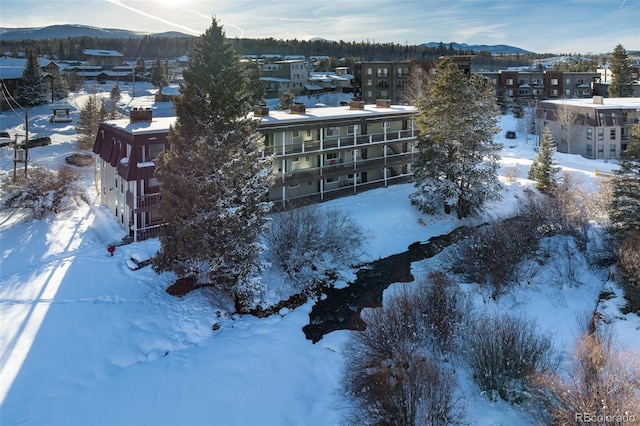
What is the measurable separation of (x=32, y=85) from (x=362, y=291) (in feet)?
236

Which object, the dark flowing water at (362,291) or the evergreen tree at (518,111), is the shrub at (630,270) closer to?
the dark flowing water at (362,291)

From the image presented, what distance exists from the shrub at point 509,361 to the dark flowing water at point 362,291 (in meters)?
6.80

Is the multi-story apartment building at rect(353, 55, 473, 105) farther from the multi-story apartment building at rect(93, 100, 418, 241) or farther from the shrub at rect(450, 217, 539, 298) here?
the shrub at rect(450, 217, 539, 298)

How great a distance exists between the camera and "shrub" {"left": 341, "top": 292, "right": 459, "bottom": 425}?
536 inches

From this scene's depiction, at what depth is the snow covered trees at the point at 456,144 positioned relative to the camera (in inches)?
1417

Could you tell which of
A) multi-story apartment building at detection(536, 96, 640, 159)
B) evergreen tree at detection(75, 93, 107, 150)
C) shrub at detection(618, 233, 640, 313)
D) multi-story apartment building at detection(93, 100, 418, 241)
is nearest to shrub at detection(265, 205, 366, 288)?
multi-story apartment building at detection(93, 100, 418, 241)

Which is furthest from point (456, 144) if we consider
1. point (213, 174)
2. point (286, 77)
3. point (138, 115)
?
point (286, 77)

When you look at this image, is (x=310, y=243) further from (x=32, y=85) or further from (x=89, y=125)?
(x=32, y=85)

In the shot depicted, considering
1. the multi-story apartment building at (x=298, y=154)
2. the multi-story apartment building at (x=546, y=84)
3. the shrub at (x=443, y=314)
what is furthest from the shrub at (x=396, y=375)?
the multi-story apartment building at (x=546, y=84)

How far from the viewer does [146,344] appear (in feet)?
62.6

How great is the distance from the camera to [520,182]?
1799 inches

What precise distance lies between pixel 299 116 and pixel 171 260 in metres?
19.7

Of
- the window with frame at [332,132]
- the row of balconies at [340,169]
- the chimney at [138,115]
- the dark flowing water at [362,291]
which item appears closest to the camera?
the dark flowing water at [362,291]

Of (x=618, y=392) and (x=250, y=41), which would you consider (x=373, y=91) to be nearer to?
(x=618, y=392)
